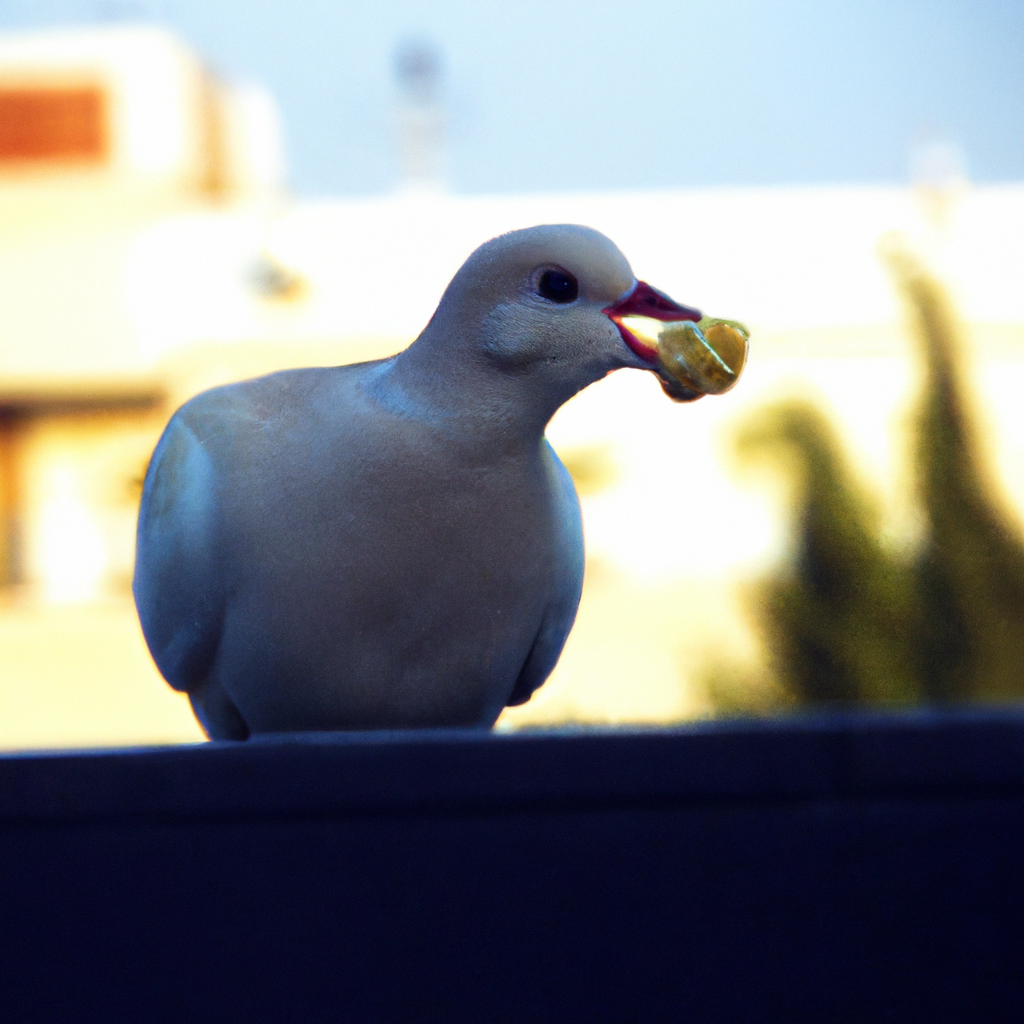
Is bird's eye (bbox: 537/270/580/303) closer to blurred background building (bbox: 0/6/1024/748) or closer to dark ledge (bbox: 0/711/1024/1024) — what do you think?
dark ledge (bbox: 0/711/1024/1024)

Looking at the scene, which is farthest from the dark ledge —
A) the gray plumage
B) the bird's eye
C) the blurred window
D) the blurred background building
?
the blurred window

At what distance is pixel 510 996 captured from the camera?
545mm

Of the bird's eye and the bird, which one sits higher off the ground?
the bird's eye

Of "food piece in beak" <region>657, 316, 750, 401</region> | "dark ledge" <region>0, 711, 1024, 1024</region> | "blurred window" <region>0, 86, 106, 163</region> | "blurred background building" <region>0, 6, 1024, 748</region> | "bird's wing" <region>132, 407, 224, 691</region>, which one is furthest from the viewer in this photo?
"blurred window" <region>0, 86, 106, 163</region>

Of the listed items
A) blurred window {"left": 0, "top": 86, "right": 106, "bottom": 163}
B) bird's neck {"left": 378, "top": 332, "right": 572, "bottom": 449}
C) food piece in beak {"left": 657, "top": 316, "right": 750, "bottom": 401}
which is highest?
blurred window {"left": 0, "top": 86, "right": 106, "bottom": 163}

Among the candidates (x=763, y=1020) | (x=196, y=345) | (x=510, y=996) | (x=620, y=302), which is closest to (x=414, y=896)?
(x=510, y=996)

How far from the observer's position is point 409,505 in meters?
0.68

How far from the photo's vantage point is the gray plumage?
0.67 m

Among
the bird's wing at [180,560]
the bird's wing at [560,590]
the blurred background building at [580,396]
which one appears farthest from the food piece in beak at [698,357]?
the blurred background building at [580,396]

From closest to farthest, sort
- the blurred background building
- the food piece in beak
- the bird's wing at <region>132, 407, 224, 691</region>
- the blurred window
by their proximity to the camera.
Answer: the food piece in beak → the bird's wing at <region>132, 407, 224, 691</region> → the blurred background building → the blurred window

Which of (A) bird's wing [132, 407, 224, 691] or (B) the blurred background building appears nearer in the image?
(A) bird's wing [132, 407, 224, 691]

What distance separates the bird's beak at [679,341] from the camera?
2.11 feet

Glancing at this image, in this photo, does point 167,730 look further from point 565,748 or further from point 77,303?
point 565,748

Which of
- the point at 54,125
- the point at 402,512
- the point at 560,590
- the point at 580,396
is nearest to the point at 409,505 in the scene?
the point at 402,512
